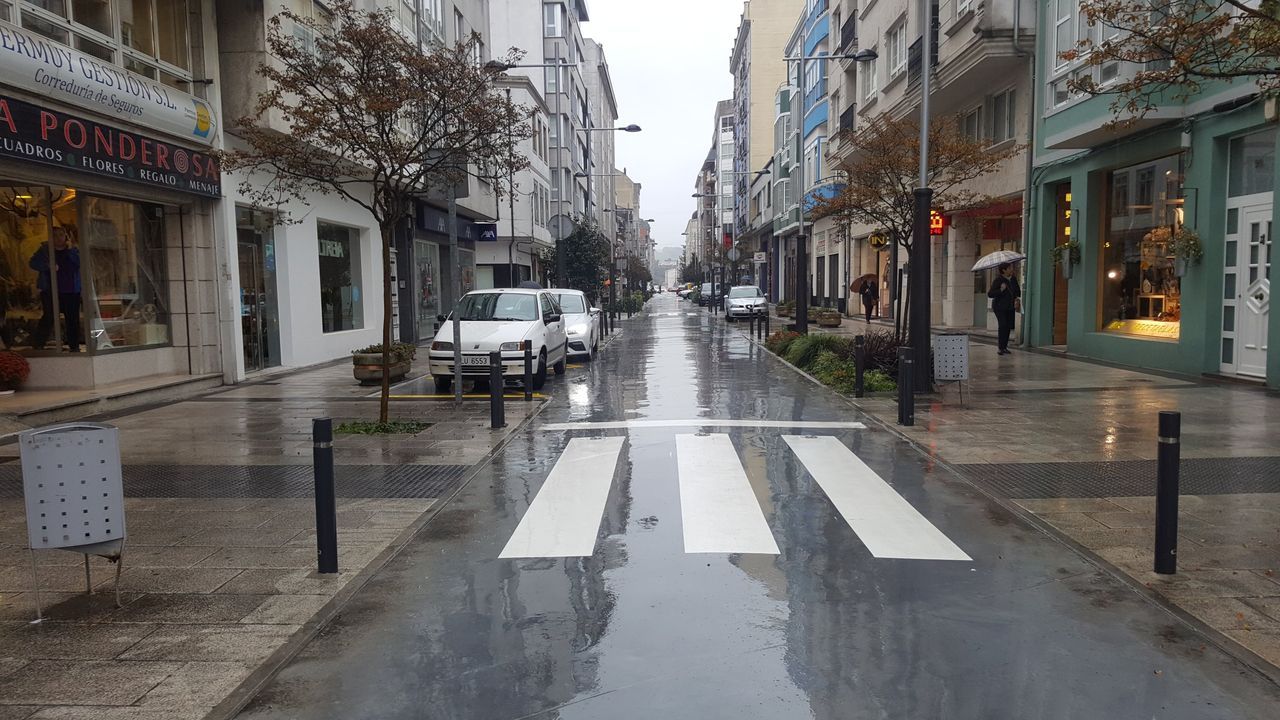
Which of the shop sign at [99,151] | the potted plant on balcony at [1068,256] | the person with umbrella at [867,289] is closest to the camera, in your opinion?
the shop sign at [99,151]

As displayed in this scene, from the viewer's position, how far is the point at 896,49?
2836 centimetres

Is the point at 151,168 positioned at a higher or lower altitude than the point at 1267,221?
higher

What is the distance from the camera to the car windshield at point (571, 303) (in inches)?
858

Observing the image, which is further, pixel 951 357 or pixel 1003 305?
pixel 1003 305

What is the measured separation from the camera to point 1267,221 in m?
13.3

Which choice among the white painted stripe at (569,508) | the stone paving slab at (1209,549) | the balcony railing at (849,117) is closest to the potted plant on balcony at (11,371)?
the white painted stripe at (569,508)

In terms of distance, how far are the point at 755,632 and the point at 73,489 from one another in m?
3.75

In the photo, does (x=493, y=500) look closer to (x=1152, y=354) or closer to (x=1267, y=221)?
(x=1267, y=221)

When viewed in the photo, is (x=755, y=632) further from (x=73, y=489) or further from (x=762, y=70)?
(x=762, y=70)

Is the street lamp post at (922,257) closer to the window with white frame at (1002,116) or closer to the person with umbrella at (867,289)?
the window with white frame at (1002,116)

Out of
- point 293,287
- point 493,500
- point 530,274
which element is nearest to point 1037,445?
point 493,500

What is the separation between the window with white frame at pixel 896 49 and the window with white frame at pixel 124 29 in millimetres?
19084

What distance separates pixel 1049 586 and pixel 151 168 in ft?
44.2

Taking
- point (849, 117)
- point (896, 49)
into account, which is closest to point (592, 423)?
point (896, 49)
